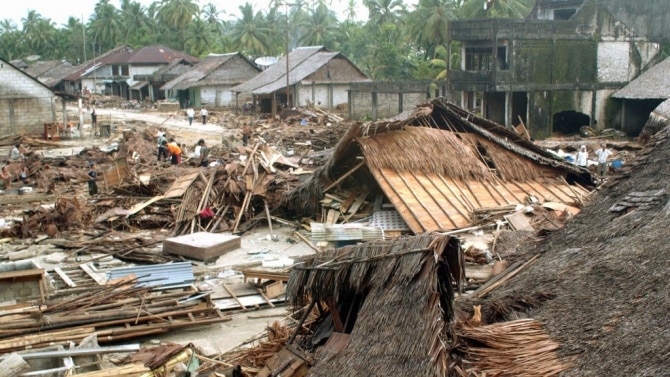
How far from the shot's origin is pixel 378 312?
804 centimetres

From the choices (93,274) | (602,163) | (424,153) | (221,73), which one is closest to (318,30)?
(221,73)

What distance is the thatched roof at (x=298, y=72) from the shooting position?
49344 mm

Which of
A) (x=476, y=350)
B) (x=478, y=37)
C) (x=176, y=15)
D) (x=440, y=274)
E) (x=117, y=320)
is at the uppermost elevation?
(x=176, y=15)

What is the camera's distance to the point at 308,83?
1953 inches

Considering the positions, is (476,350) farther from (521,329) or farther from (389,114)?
(389,114)

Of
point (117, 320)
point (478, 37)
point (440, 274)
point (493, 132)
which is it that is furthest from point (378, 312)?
point (478, 37)

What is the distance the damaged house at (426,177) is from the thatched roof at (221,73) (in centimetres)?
3869

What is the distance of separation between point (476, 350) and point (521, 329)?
575mm

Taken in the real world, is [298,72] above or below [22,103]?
above

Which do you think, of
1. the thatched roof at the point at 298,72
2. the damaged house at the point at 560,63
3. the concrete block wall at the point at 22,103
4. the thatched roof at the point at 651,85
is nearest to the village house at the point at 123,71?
the thatched roof at the point at 298,72

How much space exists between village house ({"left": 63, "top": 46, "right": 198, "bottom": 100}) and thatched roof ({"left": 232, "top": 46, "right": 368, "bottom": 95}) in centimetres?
→ 1800

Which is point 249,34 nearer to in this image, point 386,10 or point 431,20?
point 386,10

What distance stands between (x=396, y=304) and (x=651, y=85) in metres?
30.9

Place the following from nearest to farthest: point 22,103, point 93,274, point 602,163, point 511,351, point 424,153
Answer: point 511,351
point 93,274
point 424,153
point 602,163
point 22,103
